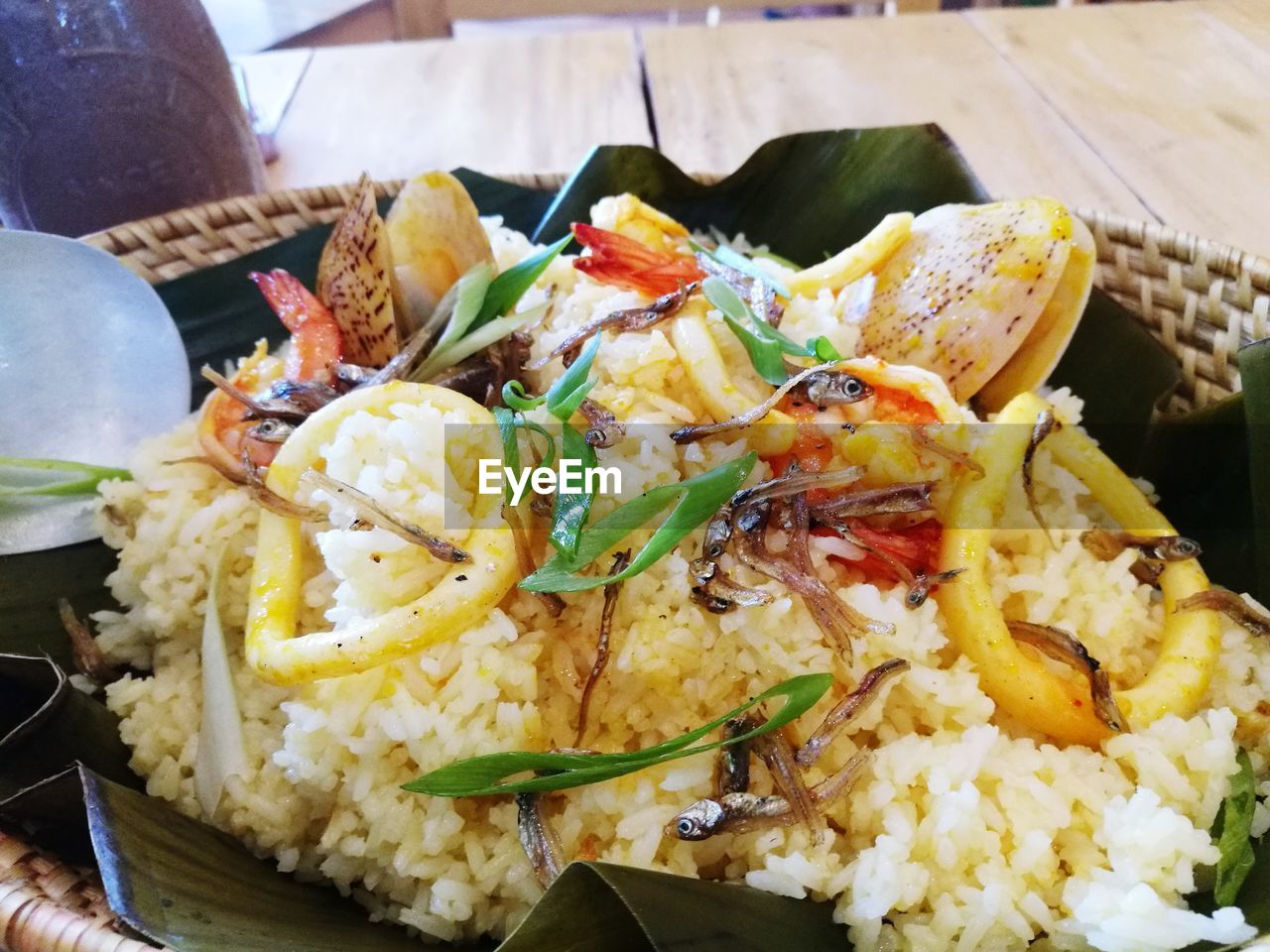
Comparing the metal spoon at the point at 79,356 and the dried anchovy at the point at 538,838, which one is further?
the metal spoon at the point at 79,356

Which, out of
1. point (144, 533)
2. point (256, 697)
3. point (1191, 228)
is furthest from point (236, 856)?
point (1191, 228)

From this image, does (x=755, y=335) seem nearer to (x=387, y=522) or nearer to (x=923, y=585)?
(x=923, y=585)

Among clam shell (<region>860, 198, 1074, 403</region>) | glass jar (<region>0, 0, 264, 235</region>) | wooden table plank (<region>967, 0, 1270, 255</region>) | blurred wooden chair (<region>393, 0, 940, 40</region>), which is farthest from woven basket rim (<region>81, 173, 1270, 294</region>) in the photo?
blurred wooden chair (<region>393, 0, 940, 40</region>)

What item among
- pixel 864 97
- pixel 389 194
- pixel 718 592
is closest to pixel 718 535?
pixel 718 592

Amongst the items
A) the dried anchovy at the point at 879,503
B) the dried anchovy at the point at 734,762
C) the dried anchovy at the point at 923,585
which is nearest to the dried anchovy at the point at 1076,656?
the dried anchovy at the point at 923,585

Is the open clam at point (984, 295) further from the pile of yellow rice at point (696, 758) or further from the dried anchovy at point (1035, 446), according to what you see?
the pile of yellow rice at point (696, 758)

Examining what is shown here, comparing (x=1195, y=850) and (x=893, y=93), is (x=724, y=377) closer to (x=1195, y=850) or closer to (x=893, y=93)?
(x=1195, y=850)

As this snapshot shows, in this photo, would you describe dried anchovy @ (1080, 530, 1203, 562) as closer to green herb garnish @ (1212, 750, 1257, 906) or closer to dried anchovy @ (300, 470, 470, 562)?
green herb garnish @ (1212, 750, 1257, 906)
